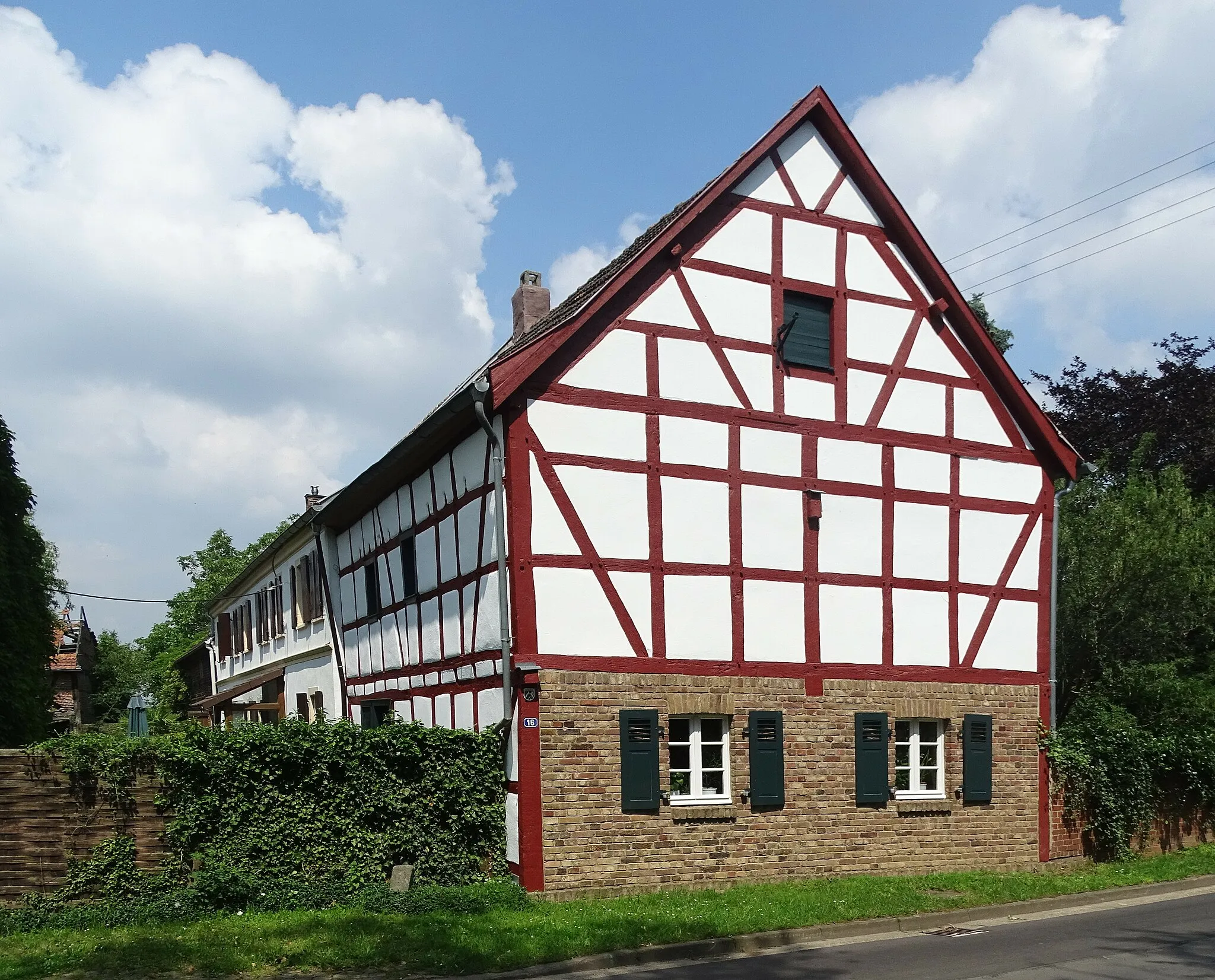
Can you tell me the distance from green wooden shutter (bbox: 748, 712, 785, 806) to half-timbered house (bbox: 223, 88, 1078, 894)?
4 cm

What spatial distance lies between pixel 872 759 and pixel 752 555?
336 centimetres

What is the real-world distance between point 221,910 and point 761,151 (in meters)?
11.9

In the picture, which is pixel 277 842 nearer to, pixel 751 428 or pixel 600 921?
pixel 600 921

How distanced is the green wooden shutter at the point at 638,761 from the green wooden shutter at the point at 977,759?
519 centimetres

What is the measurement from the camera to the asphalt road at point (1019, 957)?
9.77m

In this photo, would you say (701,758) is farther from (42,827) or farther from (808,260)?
(42,827)

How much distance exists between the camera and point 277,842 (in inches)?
496

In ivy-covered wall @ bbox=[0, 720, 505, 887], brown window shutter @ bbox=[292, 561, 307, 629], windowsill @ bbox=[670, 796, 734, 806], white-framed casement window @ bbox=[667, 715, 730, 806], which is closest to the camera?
ivy-covered wall @ bbox=[0, 720, 505, 887]

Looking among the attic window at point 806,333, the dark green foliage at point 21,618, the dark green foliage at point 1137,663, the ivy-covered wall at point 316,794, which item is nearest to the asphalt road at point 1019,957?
the ivy-covered wall at point 316,794

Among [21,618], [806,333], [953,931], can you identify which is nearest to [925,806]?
[953,931]

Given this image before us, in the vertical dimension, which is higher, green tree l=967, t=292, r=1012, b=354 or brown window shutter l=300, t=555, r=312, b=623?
green tree l=967, t=292, r=1012, b=354

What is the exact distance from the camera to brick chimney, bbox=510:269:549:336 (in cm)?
2335

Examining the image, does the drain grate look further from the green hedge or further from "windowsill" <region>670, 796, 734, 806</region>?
the green hedge

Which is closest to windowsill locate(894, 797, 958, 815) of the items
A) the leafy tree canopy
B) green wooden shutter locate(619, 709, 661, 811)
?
green wooden shutter locate(619, 709, 661, 811)
